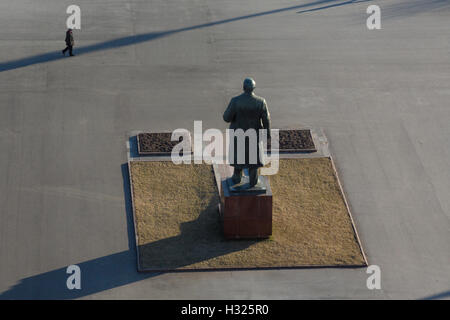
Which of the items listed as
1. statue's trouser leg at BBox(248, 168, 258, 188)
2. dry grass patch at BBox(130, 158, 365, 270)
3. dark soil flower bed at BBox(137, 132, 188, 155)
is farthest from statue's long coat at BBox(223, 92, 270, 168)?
dark soil flower bed at BBox(137, 132, 188, 155)

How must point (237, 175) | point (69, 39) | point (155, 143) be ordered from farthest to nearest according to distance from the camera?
point (69, 39), point (155, 143), point (237, 175)

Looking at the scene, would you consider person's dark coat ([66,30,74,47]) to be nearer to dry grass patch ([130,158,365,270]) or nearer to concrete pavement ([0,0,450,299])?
concrete pavement ([0,0,450,299])

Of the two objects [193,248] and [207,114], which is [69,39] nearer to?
[207,114]

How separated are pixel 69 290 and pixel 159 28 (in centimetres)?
1416

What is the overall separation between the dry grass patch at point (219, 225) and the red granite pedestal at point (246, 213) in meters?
0.22

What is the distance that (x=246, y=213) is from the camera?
20500 millimetres

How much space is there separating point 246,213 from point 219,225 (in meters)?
0.99

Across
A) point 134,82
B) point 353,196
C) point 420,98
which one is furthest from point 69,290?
point 420,98

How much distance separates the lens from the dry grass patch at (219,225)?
66.0 ft

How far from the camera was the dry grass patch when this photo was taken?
20.1 meters

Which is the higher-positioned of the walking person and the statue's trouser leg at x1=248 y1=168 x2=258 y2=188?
the walking person

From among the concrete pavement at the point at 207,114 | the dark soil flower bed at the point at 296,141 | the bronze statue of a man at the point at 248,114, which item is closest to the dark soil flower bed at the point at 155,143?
the concrete pavement at the point at 207,114

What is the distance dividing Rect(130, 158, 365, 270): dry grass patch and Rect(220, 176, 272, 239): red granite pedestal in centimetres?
22

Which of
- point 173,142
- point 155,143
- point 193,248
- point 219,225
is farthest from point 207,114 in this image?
point 193,248
